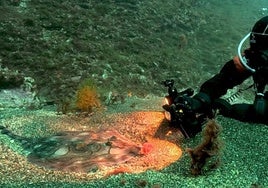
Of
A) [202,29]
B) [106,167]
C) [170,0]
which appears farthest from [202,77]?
[106,167]

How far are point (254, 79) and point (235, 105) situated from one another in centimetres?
49

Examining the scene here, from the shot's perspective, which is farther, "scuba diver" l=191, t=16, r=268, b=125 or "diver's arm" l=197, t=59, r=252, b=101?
"diver's arm" l=197, t=59, r=252, b=101

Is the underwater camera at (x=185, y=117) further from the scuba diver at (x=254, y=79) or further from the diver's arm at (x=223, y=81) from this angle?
the diver's arm at (x=223, y=81)

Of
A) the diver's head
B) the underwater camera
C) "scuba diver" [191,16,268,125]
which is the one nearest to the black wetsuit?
"scuba diver" [191,16,268,125]

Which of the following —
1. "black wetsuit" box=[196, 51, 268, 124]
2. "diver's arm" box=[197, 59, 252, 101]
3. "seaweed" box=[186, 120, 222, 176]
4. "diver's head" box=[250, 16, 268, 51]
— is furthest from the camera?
"diver's arm" box=[197, 59, 252, 101]

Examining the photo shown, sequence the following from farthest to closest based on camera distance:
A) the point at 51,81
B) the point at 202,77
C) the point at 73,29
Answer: the point at 202,77
the point at 73,29
the point at 51,81

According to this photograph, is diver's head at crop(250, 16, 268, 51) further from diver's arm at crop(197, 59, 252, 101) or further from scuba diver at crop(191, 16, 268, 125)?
diver's arm at crop(197, 59, 252, 101)

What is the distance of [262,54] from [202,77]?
7.48m

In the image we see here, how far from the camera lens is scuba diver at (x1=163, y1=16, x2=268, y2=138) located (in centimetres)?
536

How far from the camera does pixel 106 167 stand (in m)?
5.02

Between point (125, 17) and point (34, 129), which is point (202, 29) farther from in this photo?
point (34, 129)

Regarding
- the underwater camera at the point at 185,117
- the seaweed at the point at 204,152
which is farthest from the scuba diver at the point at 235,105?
the seaweed at the point at 204,152

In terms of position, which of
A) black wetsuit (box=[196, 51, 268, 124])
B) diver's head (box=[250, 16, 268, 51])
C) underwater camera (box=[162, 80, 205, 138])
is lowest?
underwater camera (box=[162, 80, 205, 138])

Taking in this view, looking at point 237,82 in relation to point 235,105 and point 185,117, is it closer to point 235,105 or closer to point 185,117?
point 235,105
